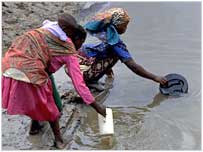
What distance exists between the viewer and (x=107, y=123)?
4.02 metres

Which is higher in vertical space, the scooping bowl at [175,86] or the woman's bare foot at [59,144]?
the scooping bowl at [175,86]

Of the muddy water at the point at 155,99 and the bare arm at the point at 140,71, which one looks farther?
the bare arm at the point at 140,71

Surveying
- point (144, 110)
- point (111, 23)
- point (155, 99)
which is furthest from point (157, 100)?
point (111, 23)

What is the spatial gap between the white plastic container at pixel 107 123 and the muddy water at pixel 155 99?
0.32 ft

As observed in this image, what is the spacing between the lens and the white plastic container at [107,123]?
3.98 m

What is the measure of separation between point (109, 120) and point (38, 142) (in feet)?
1.90

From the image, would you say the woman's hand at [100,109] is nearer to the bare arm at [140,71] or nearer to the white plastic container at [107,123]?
the white plastic container at [107,123]

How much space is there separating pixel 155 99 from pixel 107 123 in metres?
1.29

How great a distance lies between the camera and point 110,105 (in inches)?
197

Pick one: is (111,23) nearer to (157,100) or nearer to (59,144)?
(157,100)

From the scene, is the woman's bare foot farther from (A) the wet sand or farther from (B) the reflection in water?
(B) the reflection in water

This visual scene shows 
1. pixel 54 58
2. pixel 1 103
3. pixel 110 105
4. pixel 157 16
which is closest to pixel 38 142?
pixel 1 103

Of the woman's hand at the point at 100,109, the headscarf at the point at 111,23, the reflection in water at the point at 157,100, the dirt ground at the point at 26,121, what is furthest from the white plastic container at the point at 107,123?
the headscarf at the point at 111,23

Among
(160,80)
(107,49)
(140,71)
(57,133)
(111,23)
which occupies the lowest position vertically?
(57,133)
